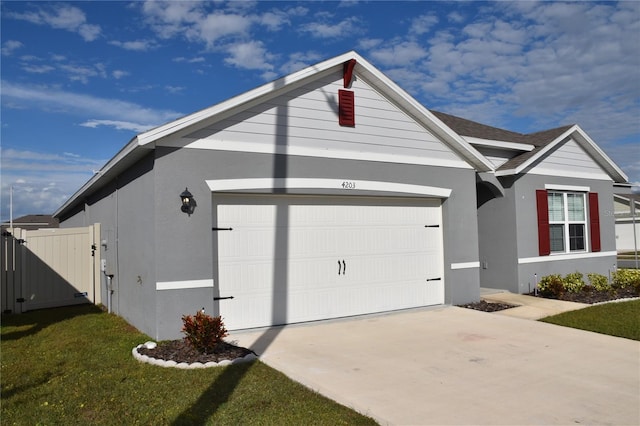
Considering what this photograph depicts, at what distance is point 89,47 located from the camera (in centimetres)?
1120

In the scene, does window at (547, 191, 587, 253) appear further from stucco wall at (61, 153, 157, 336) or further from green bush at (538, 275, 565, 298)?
stucco wall at (61, 153, 157, 336)

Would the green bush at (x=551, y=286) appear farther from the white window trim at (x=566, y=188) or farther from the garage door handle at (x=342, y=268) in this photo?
the garage door handle at (x=342, y=268)

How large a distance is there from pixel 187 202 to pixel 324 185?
264 centimetres

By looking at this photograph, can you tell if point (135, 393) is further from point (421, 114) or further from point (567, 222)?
point (567, 222)

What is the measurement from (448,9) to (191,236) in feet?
25.8

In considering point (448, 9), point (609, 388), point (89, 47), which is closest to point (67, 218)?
point (89, 47)

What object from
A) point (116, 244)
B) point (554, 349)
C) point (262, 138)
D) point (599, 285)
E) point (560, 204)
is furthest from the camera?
point (560, 204)

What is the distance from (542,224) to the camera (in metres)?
12.8

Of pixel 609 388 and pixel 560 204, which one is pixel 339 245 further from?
pixel 560 204

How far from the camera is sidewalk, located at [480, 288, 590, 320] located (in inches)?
384

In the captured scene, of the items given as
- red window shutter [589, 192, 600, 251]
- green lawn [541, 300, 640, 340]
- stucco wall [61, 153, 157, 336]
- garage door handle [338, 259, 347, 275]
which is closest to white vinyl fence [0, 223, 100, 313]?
stucco wall [61, 153, 157, 336]

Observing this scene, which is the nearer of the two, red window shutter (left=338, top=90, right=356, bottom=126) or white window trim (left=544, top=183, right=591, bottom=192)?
red window shutter (left=338, top=90, right=356, bottom=126)

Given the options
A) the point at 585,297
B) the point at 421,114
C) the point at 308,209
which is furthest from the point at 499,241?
the point at 308,209

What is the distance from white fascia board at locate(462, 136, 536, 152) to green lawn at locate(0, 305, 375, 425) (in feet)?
27.8
